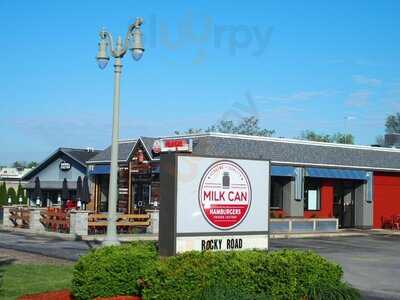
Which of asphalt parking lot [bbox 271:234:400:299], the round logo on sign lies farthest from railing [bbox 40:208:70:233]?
the round logo on sign

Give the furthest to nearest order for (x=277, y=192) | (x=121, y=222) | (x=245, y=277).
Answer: (x=277, y=192) < (x=121, y=222) < (x=245, y=277)

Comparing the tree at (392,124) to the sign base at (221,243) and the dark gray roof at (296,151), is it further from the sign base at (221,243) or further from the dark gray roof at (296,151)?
the sign base at (221,243)

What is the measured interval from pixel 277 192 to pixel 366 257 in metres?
13.5

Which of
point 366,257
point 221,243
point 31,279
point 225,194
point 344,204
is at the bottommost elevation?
point 366,257

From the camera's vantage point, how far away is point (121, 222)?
28969mm

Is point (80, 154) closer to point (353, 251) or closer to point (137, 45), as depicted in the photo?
point (353, 251)

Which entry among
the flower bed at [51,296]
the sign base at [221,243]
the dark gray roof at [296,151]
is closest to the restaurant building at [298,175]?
the dark gray roof at [296,151]

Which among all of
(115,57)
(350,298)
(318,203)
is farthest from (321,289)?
(318,203)

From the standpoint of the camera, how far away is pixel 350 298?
29.2ft

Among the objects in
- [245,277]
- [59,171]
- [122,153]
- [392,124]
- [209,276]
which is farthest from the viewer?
[392,124]

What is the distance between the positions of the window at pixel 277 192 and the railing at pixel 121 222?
7.69 meters

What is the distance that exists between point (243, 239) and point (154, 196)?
23.0 m

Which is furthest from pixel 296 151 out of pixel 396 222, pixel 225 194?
pixel 225 194

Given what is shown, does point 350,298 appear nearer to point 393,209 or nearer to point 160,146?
point 160,146
